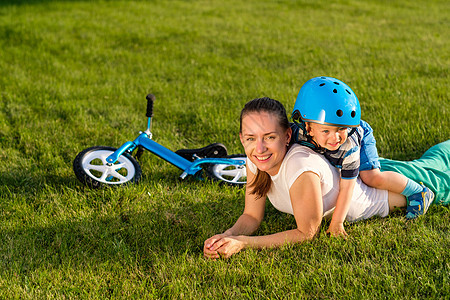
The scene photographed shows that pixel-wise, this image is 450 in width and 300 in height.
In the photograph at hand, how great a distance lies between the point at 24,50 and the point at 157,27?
3.21 metres

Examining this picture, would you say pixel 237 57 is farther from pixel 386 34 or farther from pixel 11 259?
pixel 11 259

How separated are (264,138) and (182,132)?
2933 mm

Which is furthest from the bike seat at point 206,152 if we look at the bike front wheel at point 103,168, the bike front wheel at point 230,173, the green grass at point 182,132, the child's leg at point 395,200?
the child's leg at point 395,200

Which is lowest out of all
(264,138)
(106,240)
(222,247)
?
(106,240)

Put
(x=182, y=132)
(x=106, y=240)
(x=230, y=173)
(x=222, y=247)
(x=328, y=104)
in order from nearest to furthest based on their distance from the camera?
(x=328, y=104)
(x=222, y=247)
(x=106, y=240)
(x=230, y=173)
(x=182, y=132)

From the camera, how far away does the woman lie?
3.23 m

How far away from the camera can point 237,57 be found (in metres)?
9.12

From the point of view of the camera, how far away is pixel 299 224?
3436mm

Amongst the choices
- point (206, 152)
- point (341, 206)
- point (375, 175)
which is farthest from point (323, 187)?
point (206, 152)

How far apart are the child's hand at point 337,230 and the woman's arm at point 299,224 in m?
0.15

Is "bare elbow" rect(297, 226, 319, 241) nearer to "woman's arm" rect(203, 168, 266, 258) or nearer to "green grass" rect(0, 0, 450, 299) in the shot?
"green grass" rect(0, 0, 450, 299)

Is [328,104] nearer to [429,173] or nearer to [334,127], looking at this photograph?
[334,127]

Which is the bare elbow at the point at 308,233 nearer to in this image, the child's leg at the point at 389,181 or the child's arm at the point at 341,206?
the child's arm at the point at 341,206

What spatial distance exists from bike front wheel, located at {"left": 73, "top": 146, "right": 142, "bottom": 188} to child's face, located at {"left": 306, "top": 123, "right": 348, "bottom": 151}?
2008 millimetres
